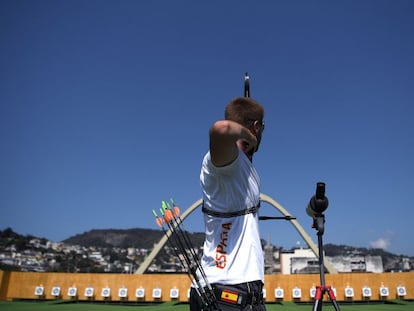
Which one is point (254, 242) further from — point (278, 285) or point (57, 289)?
point (57, 289)

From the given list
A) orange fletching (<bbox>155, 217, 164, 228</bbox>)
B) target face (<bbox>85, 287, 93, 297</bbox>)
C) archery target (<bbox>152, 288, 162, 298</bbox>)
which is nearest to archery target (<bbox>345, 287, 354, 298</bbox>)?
archery target (<bbox>152, 288, 162, 298</bbox>)

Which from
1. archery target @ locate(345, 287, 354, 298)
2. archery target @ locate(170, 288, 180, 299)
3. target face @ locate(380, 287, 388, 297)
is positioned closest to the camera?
target face @ locate(380, 287, 388, 297)

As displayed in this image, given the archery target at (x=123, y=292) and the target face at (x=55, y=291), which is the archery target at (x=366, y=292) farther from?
the target face at (x=55, y=291)

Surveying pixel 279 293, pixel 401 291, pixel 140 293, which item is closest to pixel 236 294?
pixel 279 293

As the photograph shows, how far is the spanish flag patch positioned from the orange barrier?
18.8 meters

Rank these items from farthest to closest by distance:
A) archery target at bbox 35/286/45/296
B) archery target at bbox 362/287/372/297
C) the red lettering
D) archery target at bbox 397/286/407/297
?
1. archery target at bbox 35/286/45/296
2. archery target at bbox 362/287/372/297
3. archery target at bbox 397/286/407/297
4. the red lettering

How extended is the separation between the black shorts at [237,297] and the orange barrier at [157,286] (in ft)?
61.3

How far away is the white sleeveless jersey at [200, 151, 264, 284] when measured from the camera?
→ 1.75 meters

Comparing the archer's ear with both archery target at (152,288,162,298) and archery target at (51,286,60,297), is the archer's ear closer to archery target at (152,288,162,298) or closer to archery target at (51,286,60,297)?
archery target at (152,288,162,298)

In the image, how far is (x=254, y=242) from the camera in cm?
183

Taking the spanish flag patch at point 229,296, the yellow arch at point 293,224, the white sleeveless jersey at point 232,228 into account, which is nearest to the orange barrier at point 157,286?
the yellow arch at point 293,224

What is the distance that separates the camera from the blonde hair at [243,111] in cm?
193

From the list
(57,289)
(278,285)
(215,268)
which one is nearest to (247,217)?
(215,268)

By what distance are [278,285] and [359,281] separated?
14.2 feet
